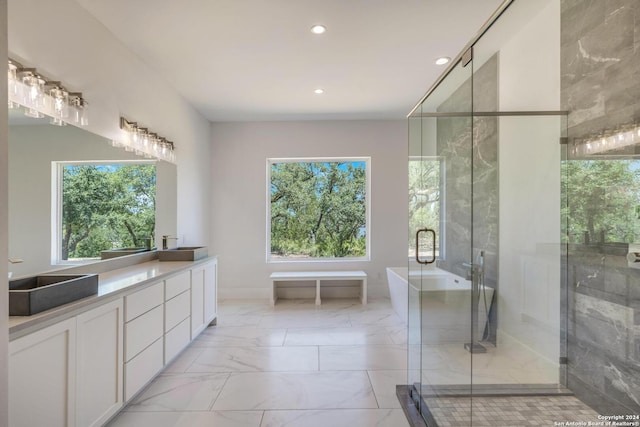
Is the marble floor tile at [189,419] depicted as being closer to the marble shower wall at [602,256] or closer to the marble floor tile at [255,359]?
the marble floor tile at [255,359]

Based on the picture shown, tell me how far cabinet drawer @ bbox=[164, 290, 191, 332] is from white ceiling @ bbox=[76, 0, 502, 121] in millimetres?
2296

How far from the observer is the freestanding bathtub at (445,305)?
2.33 metres

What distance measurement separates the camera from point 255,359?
9.71 feet

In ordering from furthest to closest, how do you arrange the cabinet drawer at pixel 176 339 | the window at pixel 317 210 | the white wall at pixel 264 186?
the window at pixel 317 210
the white wall at pixel 264 186
the cabinet drawer at pixel 176 339

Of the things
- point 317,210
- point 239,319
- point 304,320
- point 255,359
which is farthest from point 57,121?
point 317,210

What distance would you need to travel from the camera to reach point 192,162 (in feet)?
14.9

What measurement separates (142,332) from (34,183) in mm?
1205

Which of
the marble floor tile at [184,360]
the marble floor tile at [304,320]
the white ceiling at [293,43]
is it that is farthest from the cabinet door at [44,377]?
the marble floor tile at [304,320]

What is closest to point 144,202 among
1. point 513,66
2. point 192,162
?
point 192,162

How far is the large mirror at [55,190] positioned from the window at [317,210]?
2.47m

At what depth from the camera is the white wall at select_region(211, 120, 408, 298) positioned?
5.25 meters

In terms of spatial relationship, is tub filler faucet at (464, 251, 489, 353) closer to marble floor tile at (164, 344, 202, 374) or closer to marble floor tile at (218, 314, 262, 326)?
marble floor tile at (164, 344, 202, 374)

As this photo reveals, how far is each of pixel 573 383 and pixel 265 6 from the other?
336 centimetres

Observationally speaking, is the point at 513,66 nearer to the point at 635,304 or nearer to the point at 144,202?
the point at 635,304
